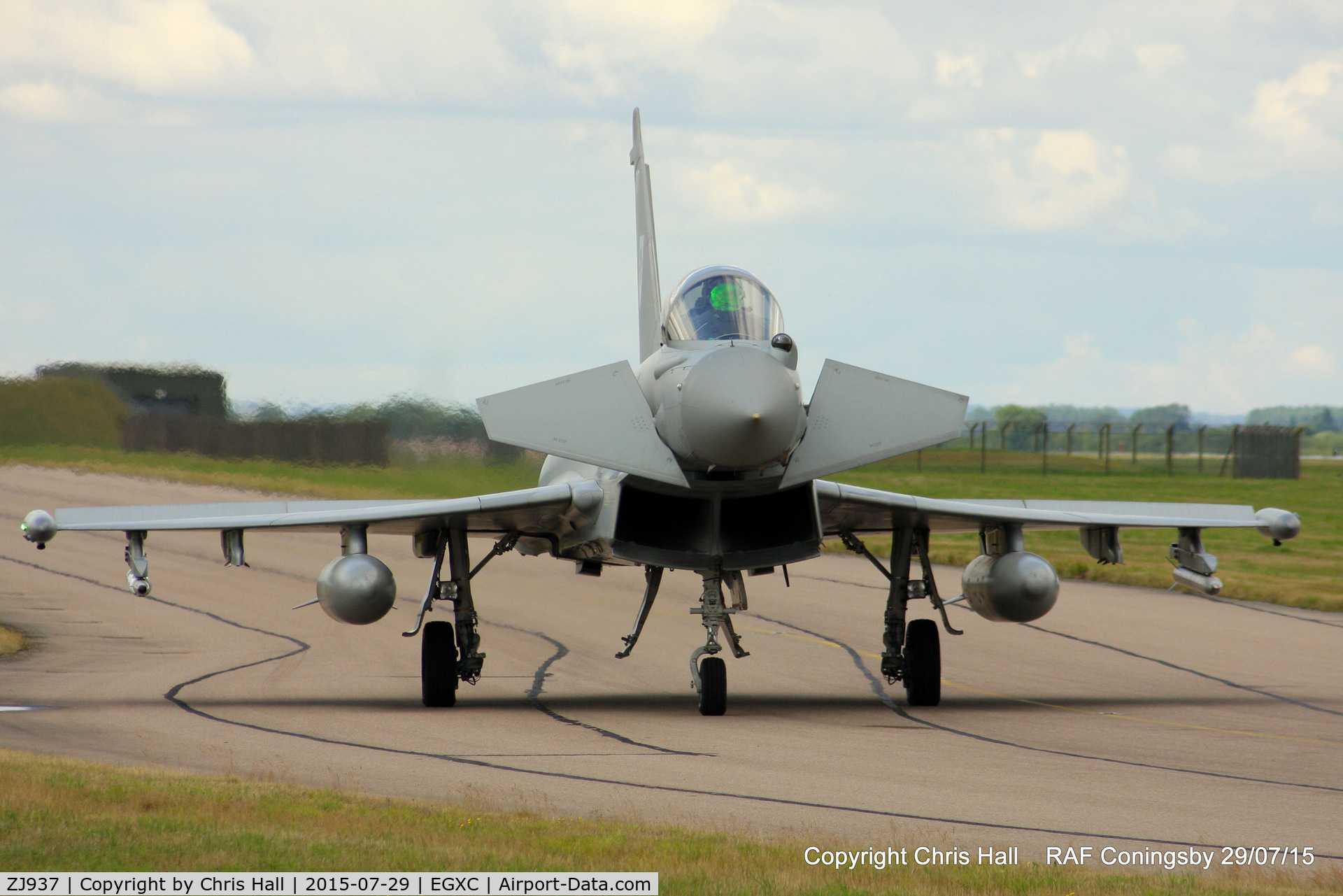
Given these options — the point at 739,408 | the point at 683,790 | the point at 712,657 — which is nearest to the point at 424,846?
the point at 683,790

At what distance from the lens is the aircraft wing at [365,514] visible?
1487 cm

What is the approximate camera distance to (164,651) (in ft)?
67.8

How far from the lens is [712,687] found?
46.6ft

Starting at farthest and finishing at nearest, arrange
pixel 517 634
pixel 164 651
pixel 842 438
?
pixel 517 634, pixel 164 651, pixel 842 438

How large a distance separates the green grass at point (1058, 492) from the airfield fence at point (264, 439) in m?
0.20

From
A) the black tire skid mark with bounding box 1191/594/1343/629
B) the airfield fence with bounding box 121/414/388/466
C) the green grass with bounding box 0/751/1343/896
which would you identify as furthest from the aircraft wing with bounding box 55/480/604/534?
the airfield fence with bounding box 121/414/388/466

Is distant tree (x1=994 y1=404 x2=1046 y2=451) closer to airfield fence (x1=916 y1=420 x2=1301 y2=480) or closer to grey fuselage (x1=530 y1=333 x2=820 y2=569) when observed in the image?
airfield fence (x1=916 y1=420 x2=1301 y2=480)

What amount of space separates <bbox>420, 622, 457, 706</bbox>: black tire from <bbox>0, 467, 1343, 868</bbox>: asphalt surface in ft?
0.79

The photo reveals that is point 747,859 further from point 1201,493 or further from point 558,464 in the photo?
point 1201,493

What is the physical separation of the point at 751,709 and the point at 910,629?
1.97 metres

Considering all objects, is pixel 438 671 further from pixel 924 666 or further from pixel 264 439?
pixel 264 439

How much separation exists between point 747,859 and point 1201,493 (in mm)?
44981

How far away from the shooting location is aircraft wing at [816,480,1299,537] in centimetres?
1551

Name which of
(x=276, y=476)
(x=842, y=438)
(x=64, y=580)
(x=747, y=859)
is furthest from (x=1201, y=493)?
(x=747, y=859)
